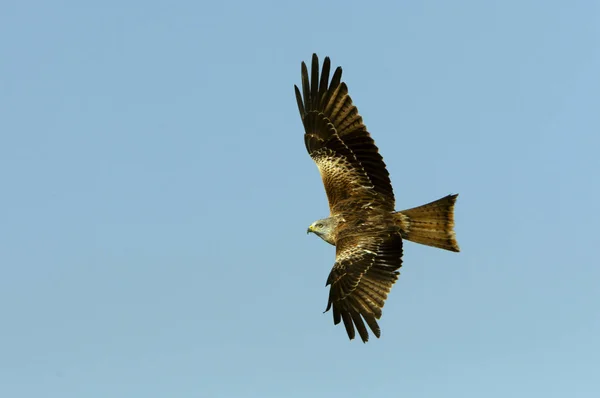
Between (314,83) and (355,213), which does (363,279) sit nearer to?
(355,213)

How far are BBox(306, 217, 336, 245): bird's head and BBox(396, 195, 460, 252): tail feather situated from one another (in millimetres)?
1433

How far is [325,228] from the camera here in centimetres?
1706

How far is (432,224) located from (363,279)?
1.57 metres

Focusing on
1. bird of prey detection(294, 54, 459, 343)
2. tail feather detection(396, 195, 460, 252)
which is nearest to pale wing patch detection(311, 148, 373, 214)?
bird of prey detection(294, 54, 459, 343)

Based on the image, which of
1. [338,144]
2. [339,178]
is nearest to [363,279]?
[339,178]

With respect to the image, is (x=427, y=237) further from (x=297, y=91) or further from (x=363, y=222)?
Result: (x=297, y=91)

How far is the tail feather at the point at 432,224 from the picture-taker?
51.9ft

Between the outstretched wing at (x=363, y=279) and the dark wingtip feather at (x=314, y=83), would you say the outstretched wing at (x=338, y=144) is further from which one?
the outstretched wing at (x=363, y=279)

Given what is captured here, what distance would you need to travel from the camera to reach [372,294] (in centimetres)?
1595

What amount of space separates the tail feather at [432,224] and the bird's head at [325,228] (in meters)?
1.43

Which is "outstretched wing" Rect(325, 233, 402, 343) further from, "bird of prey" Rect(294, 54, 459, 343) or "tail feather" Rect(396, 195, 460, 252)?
"tail feather" Rect(396, 195, 460, 252)

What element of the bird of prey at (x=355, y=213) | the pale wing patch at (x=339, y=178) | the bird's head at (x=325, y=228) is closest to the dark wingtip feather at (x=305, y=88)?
the bird of prey at (x=355, y=213)

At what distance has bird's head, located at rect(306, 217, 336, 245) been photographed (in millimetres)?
17016

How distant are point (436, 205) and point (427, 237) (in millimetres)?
626
